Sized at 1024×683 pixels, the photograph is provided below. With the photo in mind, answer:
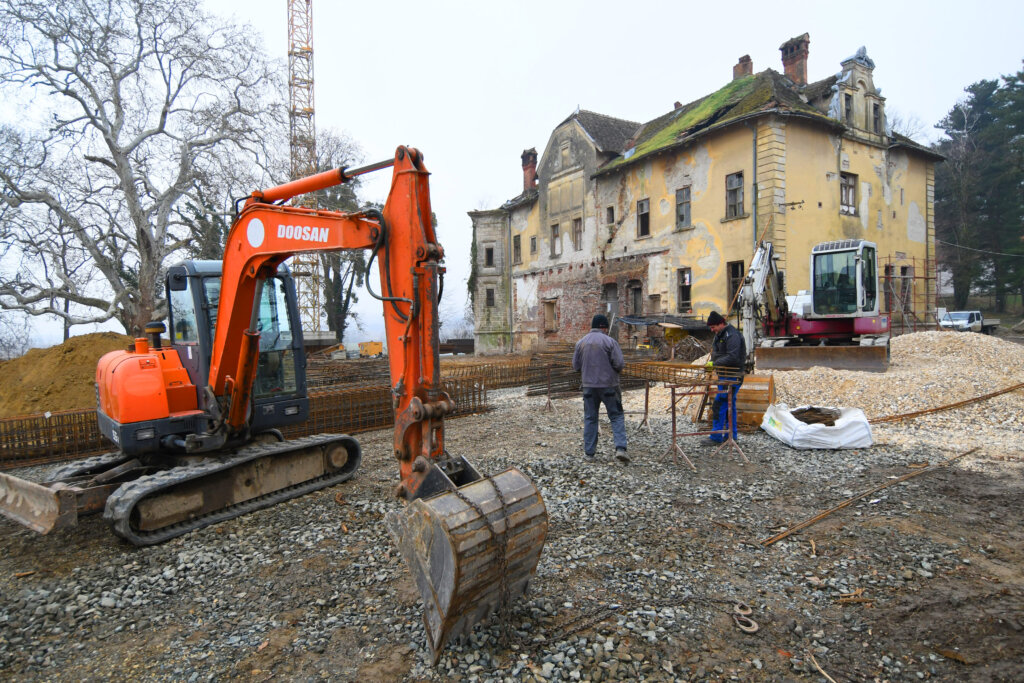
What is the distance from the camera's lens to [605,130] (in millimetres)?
29547

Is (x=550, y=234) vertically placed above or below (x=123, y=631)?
above

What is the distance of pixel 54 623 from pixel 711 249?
22.3m

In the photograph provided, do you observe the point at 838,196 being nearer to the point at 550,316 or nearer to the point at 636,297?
the point at 636,297

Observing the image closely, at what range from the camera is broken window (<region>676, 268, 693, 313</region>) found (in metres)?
23.3

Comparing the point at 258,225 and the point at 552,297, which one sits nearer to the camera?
the point at 258,225

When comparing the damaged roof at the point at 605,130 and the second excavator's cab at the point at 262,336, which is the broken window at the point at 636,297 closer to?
the damaged roof at the point at 605,130

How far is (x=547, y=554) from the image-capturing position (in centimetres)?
444

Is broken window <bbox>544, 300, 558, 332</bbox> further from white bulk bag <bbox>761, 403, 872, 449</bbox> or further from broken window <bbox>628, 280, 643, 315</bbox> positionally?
white bulk bag <bbox>761, 403, 872, 449</bbox>

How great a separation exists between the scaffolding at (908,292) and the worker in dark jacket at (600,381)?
67.0ft

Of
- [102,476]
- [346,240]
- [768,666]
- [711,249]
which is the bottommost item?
[768,666]

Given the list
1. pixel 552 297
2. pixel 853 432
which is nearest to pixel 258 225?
pixel 853 432

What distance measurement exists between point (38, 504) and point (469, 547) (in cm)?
440

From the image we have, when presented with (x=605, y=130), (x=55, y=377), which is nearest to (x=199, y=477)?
(x=55, y=377)

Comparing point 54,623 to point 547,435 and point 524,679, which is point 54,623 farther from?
point 547,435
